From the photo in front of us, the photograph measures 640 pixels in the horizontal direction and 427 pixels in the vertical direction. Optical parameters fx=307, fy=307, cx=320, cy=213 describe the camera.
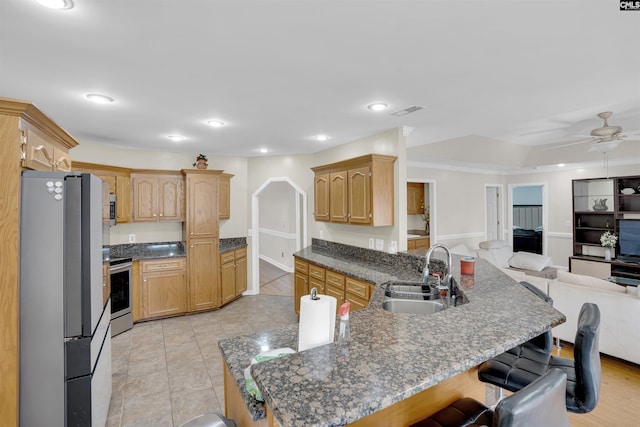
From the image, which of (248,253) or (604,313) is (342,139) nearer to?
(248,253)

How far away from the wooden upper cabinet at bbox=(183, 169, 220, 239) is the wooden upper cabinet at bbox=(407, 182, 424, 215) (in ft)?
15.3

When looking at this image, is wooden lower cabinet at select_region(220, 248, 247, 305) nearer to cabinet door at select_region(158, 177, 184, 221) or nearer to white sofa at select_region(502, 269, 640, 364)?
cabinet door at select_region(158, 177, 184, 221)

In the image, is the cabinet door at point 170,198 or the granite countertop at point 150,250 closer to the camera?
the granite countertop at point 150,250

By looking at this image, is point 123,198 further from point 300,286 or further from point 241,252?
point 300,286

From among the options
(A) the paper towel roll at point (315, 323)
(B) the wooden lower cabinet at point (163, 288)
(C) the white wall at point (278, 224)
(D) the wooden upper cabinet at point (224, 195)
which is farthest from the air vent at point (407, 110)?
(C) the white wall at point (278, 224)

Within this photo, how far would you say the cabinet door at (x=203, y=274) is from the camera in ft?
14.8

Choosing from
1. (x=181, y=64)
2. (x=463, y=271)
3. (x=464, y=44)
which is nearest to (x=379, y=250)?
(x=463, y=271)

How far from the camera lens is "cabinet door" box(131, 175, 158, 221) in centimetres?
442

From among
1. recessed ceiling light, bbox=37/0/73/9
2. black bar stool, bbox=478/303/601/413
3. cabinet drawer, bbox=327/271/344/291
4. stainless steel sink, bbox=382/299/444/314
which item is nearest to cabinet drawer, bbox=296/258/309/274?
cabinet drawer, bbox=327/271/344/291

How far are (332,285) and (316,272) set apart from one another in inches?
15.1

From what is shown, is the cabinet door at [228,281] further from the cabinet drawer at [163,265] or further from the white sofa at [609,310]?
the white sofa at [609,310]

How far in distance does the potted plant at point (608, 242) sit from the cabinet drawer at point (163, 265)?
26.5 feet

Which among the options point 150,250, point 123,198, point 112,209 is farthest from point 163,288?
point 123,198

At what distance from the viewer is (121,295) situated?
391 cm
